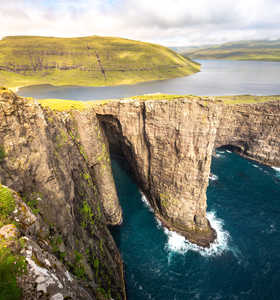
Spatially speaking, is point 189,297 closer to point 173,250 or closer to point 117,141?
point 173,250

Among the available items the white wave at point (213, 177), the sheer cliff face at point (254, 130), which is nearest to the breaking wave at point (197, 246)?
the white wave at point (213, 177)

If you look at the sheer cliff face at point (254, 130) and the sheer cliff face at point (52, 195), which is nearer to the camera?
the sheer cliff face at point (52, 195)

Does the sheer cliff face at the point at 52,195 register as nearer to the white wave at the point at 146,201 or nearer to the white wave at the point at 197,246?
the white wave at the point at 197,246

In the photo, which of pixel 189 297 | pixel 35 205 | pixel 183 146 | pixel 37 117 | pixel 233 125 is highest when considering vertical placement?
pixel 37 117

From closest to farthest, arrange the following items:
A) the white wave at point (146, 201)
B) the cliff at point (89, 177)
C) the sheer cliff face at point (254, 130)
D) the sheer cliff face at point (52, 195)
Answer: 1. the cliff at point (89, 177)
2. the sheer cliff face at point (52, 195)
3. the white wave at point (146, 201)
4. the sheer cliff face at point (254, 130)

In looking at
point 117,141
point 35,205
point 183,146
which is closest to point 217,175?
point 183,146

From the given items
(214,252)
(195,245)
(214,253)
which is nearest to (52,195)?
(195,245)
